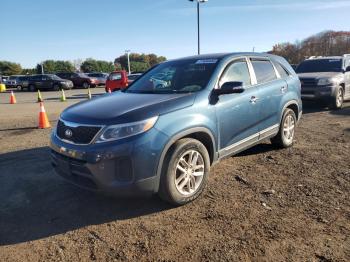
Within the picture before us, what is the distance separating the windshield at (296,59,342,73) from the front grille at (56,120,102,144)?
422 inches

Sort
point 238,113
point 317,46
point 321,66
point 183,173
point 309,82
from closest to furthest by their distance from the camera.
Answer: point 183,173 < point 238,113 < point 309,82 < point 321,66 < point 317,46

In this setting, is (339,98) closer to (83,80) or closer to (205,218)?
(205,218)

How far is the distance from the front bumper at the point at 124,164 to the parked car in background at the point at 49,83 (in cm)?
2889

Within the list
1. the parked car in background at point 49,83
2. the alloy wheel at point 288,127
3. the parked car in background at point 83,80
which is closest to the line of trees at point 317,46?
the parked car in background at point 83,80

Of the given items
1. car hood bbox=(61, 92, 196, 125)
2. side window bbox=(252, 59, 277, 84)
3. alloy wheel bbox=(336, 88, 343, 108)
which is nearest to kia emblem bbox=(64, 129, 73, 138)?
car hood bbox=(61, 92, 196, 125)

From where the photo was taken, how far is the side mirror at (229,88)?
4.33 m

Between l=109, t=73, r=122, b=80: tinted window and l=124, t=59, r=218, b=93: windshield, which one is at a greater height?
l=124, t=59, r=218, b=93: windshield

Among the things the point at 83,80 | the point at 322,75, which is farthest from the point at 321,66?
the point at 83,80

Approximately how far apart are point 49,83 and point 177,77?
2860 centimetres

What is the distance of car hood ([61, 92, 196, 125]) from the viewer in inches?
144

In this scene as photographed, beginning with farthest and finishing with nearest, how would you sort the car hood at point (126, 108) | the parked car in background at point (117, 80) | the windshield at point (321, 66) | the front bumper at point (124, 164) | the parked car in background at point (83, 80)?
the parked car in background at point (83, 80)
the parked car in background at point (117, 80)
the windshield at point (321, 66)
the car hood at point (126, 108)
the front bumper at point (124, 164)

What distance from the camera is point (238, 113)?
473cm

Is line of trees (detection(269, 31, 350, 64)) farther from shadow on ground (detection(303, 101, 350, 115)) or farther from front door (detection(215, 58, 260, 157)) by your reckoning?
front door (detection(215, 58, 260, 157))

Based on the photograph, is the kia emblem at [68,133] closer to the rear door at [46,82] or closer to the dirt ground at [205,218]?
the dirt ground at [205,218]
